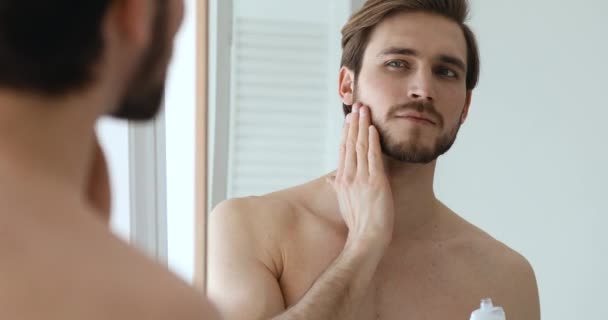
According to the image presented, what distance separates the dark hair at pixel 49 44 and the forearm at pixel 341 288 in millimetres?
633

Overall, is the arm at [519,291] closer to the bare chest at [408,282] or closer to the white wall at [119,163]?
the bare chest at [408,282]

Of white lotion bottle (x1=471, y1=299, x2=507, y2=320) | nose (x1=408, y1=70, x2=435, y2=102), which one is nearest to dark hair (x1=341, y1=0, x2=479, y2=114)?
nose (x1=408, y1=70, x2=435, y2=102)

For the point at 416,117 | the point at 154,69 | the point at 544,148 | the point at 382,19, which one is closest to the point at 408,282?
the point at 416,117

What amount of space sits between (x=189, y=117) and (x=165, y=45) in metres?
0.60

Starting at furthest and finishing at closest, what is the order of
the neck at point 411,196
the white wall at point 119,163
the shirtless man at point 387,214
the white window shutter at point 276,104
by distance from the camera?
the white window shutter at point 276,104 → the neck at point 411,196 → the shirtless man at point 387,214 → the white wall at point 119,163

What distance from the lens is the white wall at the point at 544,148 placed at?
163 cm

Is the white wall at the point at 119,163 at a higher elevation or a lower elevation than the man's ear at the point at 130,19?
lower

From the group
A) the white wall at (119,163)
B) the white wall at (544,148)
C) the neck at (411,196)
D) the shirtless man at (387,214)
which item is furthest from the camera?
the white wall at (544,148)

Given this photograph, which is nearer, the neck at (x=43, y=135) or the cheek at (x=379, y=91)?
the neck at (x=43, y=135)

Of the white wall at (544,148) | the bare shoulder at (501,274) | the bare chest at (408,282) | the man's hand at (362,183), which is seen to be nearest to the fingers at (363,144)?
the man's hand at (362,183)

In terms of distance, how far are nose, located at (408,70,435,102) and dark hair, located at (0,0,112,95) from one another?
0.82 metres

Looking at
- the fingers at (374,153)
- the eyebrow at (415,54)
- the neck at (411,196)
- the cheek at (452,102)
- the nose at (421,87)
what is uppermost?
the eyebrow at (415,54)

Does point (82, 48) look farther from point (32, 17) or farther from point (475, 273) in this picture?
point (475, 273)

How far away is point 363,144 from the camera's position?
1062mm
